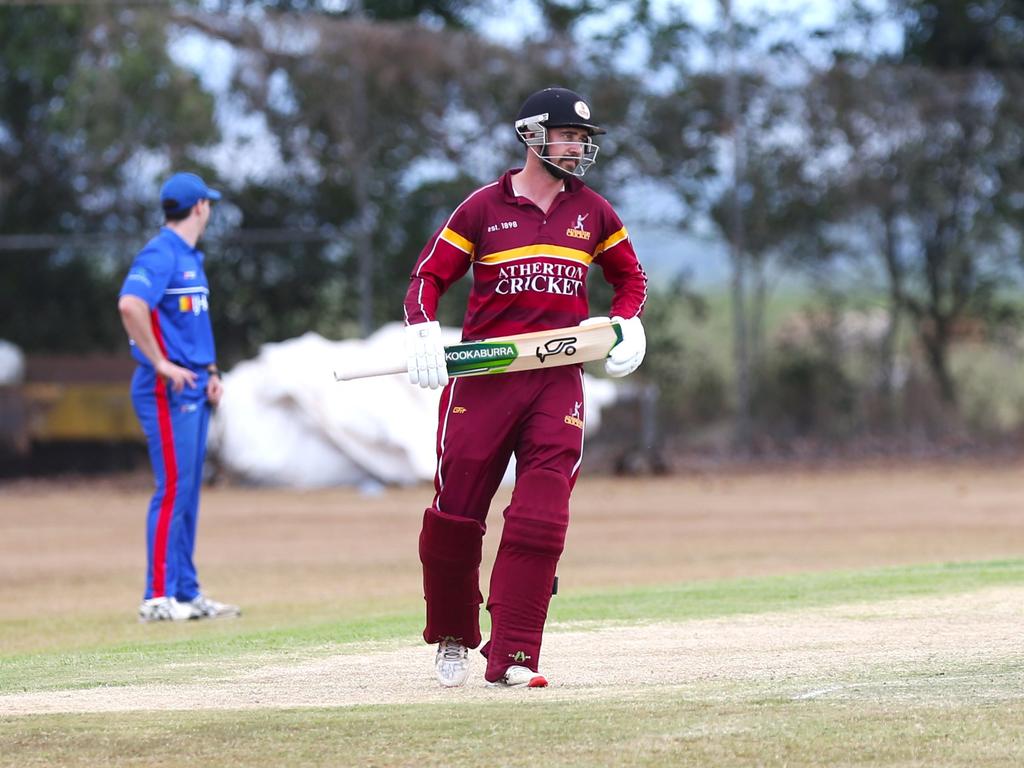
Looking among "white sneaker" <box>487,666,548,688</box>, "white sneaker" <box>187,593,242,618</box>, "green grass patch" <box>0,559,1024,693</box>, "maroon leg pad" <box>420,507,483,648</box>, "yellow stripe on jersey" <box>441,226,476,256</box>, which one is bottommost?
"white sneaker" <box>187,593,242,618</box>

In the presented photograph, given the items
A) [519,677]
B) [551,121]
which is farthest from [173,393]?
[519,677]

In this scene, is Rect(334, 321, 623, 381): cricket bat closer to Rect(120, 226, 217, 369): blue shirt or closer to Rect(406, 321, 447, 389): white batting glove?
Rect(406, 321, 447, 389): white batting glove

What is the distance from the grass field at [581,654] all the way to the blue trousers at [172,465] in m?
0.41

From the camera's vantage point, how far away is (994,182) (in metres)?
22.0

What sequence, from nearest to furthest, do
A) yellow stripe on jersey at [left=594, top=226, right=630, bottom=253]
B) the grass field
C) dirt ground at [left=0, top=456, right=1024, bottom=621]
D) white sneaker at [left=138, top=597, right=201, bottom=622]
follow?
the grass field, yellow stripe on jersey at [left=594, top=226, right=630, bottom=253], white sneaker at [left=138, top=597, right=201, bottom=622], dirt ground at [left=0, top=456, right=1024, bottom=621]

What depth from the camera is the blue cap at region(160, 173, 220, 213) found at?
9859mm

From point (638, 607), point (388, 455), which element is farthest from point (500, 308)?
point (388, 455)

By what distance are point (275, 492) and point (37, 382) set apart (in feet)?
10.5

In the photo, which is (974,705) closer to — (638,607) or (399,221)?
(638,607)

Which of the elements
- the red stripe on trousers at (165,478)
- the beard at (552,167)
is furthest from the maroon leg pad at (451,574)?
the red stripe on trousers at (165,478)

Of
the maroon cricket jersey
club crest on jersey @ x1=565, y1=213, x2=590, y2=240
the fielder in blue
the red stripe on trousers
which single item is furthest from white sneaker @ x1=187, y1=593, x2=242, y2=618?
club crest on jersey @ x1=565, y1=213, x2=590, y2=240

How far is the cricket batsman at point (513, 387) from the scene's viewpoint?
6.43 metres

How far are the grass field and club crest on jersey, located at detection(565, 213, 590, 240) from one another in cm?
155

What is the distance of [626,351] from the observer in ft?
21.9
